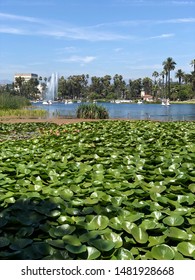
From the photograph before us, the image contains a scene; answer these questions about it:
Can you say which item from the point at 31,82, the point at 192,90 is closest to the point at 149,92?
the point at 192,90

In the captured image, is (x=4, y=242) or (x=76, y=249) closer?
(x=76, y=249)

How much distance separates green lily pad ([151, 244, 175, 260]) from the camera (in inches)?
77.3

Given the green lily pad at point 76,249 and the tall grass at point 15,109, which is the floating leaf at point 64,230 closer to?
the green lily pad at point 76,249

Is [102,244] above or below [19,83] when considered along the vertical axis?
below

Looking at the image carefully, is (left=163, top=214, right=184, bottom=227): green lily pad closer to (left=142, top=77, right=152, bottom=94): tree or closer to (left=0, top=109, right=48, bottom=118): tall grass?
(left=0, top=109, right=48, bottom=118): tall grass

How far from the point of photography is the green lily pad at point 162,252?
1.96 m

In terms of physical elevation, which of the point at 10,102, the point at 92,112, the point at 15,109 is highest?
A: the point at 10,102

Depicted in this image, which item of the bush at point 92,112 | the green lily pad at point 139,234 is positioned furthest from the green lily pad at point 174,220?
the bush at point 92,112

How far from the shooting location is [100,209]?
8.63 feet

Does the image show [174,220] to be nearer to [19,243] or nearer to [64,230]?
[64,230]

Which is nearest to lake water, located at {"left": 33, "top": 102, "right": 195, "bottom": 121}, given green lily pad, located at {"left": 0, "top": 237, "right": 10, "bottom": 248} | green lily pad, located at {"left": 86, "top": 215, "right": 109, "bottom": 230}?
green lily pad, located at {"left": 86, "top": 215, "right": 109, "bottom": 230}

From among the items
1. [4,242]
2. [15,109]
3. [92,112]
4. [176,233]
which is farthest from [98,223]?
[15,109]

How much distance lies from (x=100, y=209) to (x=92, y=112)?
16003 mm

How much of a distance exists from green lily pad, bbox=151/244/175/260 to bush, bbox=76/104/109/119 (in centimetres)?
1643
